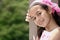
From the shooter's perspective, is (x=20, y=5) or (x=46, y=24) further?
(x=20, y=5)

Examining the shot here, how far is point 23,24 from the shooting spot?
2.22m

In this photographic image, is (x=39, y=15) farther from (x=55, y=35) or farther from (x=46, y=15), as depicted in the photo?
(x=55, y=35)

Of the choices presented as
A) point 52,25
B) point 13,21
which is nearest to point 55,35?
point 52,25

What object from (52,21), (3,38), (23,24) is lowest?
(3,38)

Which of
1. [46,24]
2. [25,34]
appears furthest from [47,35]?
[25,34]

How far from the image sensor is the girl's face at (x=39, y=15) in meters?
1.20

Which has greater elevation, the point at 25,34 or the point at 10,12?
the point at 10,12

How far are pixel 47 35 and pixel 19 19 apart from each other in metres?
1.05

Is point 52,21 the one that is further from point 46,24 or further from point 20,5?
point 20,5

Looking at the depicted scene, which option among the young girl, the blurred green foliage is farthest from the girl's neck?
the blurred green foliage

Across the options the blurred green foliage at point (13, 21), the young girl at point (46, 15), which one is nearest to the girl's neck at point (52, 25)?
the young girl at point (46, 15)

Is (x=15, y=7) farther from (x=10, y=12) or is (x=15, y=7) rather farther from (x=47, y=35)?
(x=47, y=35)

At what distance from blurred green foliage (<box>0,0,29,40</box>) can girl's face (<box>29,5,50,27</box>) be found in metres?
0.98

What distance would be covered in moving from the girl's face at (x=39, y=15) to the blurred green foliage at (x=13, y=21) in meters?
0.98
